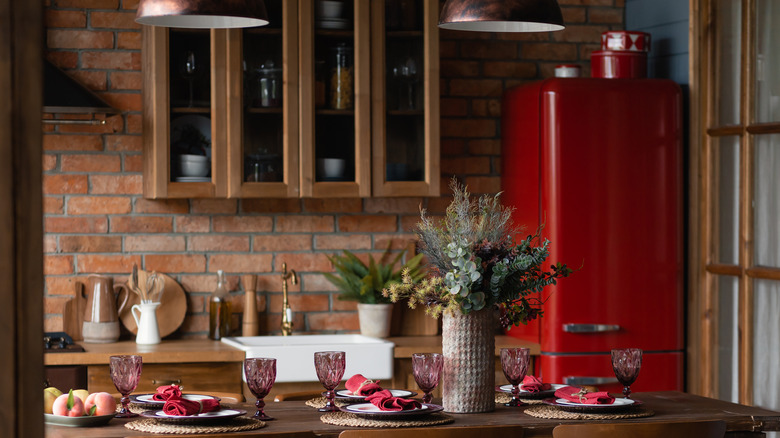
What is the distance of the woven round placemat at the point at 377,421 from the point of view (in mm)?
2254

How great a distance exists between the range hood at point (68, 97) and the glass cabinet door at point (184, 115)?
0.19 metres

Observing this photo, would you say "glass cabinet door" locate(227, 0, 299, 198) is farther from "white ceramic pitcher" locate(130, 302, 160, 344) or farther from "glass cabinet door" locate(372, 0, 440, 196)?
"white ceramic pitcher" locate(130, 302, 160, 344)

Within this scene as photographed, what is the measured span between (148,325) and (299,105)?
986 mm

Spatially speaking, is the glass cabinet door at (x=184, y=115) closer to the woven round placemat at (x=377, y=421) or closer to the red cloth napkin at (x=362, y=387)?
the red cloth napkin at (x=362, y=387)

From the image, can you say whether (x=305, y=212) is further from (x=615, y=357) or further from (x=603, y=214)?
(x=615, y=357)

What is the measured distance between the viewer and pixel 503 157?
4.16 meters

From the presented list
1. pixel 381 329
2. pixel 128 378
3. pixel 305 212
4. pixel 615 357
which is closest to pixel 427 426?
pixel 615 357

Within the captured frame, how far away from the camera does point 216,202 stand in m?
3.96

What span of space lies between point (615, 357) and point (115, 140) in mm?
2200

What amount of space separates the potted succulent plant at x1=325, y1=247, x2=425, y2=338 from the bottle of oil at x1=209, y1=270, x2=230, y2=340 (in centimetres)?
42

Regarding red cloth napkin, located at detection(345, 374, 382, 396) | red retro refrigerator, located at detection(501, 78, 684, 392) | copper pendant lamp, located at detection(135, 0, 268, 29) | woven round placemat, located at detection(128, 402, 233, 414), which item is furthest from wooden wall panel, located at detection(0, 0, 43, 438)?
red retro refrigerator, located at detection(501, 78, 684, 392)

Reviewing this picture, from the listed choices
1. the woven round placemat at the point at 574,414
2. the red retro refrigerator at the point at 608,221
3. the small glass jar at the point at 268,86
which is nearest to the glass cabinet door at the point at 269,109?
the small glass jar at the point at 268,86

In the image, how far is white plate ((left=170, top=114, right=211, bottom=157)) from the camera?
3633 millimetres

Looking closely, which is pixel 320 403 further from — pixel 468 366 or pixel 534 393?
pixel 534 393
